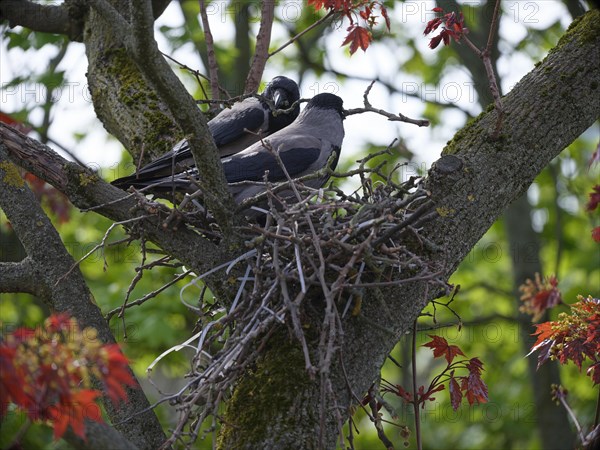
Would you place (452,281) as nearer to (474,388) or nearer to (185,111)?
(474,388)

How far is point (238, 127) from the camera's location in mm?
5562

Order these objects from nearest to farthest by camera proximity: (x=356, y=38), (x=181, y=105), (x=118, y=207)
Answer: (x=181, y=105), (x=118, y=207), (x=356, y=38)

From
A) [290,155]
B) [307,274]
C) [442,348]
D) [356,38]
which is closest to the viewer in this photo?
[307,274]

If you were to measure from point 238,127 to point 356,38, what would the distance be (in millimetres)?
1008

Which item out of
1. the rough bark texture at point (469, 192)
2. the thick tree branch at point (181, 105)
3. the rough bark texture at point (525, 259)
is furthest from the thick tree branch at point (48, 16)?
the rough bark texture at point (525, 259)

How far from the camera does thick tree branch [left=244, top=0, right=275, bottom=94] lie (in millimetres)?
5527

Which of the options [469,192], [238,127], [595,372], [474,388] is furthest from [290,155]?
[595,372]

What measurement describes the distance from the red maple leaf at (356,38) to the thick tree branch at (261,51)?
59 cm

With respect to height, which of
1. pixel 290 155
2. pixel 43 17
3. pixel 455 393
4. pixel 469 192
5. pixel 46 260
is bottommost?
pixel 46 260

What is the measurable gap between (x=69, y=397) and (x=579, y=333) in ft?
8.91

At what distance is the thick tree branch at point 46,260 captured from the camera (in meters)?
3.99

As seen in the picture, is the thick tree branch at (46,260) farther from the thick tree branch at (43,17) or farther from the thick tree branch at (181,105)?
the thick tree branch at (43,17)

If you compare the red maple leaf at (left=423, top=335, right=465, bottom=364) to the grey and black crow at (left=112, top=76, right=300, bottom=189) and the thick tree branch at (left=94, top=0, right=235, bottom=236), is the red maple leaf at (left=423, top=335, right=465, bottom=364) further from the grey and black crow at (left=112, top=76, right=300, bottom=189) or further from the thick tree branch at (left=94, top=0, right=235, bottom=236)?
the grey and black crow at (left=112, top=76, right=300, bottom=189)

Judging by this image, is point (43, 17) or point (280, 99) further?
point (280, 99)
